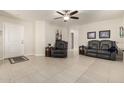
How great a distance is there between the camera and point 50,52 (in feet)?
20.4

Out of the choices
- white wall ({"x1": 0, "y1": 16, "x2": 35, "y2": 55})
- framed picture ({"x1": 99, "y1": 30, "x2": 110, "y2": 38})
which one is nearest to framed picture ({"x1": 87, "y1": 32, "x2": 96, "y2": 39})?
framed picture ({"x1": 99, "y1": 30, "x2": 110, "y2": 38})

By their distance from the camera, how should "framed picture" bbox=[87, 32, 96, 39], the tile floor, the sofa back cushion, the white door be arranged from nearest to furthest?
1. the tile floor
2. the white door
3. the sofa back cushion
4. "framed picture" bbox=[87, 32, 96, 39]

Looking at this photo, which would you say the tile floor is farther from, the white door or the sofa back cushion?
the sofa back cushion

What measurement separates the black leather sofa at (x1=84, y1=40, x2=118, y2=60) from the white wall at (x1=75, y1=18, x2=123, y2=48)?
0.63m

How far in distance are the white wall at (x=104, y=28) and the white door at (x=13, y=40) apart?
4.48 meters

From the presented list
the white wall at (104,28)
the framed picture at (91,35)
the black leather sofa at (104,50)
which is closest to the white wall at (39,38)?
the black leather sofa at (104,50)

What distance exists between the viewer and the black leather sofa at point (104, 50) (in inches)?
199

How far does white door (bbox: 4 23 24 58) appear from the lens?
5527mm
